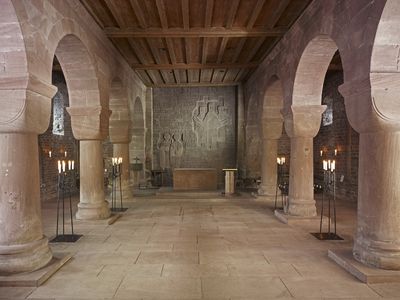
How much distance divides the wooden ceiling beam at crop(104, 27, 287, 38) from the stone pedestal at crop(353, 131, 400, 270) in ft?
13.8

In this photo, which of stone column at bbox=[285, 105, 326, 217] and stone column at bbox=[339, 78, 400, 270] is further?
stone column at bbox=[285, 105, 326, 217]

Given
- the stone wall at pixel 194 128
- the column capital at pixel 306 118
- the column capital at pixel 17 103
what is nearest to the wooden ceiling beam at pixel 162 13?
the column capital at pixel 17 103

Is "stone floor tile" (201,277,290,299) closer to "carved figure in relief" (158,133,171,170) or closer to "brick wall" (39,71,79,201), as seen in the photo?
"brick wall" (39,71,79,201)

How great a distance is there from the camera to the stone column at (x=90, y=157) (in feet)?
24.2

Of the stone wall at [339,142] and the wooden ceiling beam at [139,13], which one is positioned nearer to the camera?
the wooden ceiling beam at [139,13]

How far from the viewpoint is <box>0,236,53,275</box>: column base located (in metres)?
4.09

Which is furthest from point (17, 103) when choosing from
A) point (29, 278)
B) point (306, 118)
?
point (306, 118)

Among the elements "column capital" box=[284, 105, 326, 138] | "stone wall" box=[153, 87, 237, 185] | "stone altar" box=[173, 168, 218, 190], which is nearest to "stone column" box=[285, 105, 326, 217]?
"column capital" box=[284, 105, 326, 138]

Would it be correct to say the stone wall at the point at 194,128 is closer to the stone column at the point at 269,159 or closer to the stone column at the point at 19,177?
the stone column at the point at 269,159

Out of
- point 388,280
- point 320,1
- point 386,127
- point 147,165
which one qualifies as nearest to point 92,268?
point 388,280

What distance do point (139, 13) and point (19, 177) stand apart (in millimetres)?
4058

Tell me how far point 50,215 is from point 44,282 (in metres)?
5.04

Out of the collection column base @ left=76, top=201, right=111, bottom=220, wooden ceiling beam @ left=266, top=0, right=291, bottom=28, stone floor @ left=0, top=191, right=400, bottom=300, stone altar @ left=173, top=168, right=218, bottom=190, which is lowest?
stone floor @ left=0, top=191, right=400, bottom=300

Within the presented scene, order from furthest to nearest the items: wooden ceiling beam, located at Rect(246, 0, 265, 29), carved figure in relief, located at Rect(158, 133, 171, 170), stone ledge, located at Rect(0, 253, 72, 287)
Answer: carved figure in relief, located at Rect(158, 133, 171, 170)
wooden ceiling beam, located at Rect(246, 0, 265, 29)
stone ledge, located at Rect(0, 253, 72, 287)
